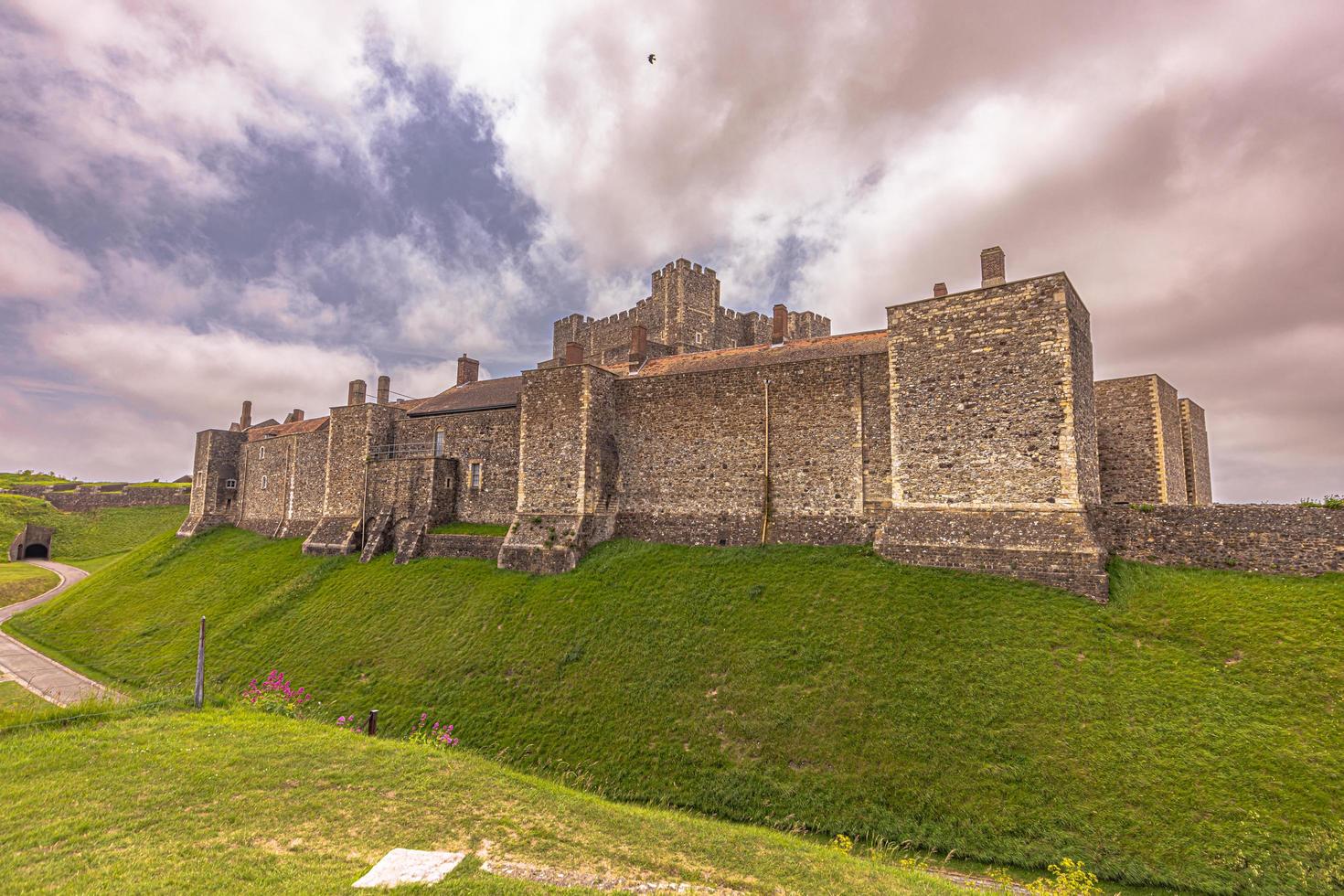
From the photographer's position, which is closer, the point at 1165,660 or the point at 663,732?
the point at 1165,660

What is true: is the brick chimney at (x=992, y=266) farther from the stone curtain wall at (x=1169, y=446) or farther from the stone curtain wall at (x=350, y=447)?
the stone curtain wall at (x=350, y=447)

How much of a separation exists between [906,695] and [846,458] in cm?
873

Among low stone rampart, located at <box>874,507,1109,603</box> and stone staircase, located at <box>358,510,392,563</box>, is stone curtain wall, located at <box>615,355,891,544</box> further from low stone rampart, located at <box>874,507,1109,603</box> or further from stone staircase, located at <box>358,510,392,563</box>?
stone staircase, located at <box>358,510,392,563</box>

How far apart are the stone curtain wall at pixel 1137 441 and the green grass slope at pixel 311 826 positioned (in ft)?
59.7

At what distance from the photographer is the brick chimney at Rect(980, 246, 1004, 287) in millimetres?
17906

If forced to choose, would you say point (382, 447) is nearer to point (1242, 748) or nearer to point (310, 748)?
point (310, 748)

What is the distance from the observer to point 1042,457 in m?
16.1

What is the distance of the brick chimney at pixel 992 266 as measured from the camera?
17.9 metres

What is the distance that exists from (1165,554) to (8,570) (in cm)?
6317

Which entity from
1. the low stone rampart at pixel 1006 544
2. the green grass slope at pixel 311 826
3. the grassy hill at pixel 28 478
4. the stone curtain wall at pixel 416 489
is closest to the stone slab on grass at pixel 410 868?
the green grass slope at pixel 311 826

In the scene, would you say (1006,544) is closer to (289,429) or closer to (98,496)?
(289,429)

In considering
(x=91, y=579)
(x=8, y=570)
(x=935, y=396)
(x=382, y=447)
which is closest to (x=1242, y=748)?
(x=935, y=396)

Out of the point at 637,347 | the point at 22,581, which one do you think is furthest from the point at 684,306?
the point at 22,581

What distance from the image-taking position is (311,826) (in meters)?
8.28
